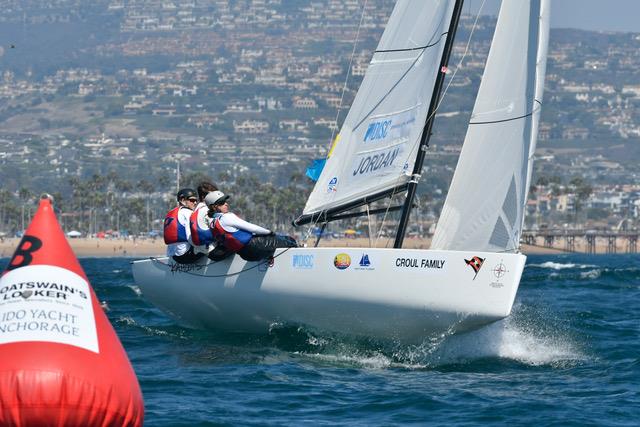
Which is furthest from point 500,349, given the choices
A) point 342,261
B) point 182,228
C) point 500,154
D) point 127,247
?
point 127,247

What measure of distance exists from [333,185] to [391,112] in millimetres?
928

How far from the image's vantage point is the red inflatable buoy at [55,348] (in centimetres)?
672

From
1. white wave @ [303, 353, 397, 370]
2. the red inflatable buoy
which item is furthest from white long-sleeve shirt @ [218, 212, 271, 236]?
the red inflatable buoy

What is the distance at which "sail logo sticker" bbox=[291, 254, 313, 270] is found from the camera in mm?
12023

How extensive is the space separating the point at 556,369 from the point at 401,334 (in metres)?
1.32

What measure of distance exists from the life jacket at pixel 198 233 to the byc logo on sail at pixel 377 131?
179cm

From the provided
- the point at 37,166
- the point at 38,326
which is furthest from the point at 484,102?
the point at 37,166

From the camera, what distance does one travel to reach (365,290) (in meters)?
11.7

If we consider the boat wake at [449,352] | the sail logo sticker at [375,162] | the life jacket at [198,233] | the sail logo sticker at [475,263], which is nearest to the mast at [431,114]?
the sail logo sticker at [375,162]

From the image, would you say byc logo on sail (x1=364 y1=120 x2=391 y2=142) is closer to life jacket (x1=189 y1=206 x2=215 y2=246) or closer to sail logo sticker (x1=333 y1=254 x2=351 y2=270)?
life jacket (x1=189 y1=206 x2=215 y2=246)

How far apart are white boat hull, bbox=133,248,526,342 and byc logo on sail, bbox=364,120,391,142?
1769mm

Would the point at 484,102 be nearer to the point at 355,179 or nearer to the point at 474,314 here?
the point at 355,179

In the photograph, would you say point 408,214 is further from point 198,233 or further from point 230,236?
point 198,233

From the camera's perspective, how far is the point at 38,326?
275 inches
